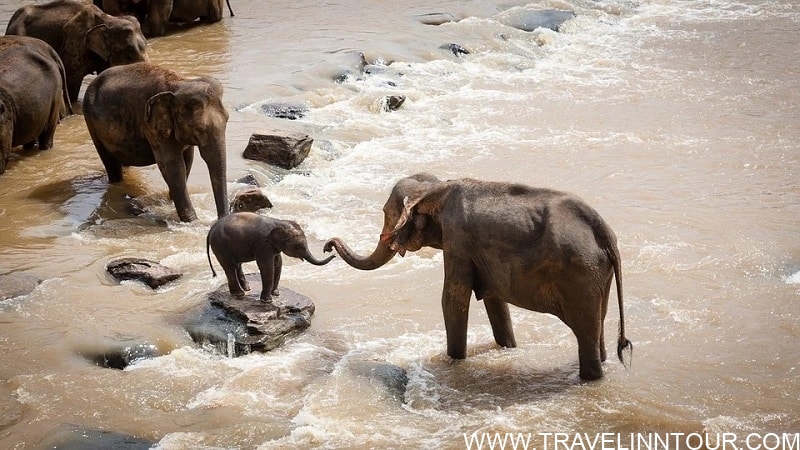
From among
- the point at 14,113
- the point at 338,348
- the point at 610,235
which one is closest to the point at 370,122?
the point at 14,113

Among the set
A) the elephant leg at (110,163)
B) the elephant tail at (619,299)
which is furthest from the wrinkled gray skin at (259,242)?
the elephant leg at (110,163)

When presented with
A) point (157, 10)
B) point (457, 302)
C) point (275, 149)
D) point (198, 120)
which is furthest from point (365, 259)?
point (157, 10)

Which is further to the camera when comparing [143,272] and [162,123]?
[162,123]

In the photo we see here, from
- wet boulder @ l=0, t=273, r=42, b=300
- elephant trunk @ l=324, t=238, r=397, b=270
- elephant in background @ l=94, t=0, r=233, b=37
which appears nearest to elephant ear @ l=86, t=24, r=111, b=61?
elephant in background @ l=94, t=0, r=233, b=37

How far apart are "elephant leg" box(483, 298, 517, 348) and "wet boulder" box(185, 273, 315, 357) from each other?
142 cm

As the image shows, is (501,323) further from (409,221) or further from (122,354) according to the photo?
(122,354)

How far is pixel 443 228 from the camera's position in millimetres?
7383

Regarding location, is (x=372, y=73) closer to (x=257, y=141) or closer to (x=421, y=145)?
(x=421, y=145)

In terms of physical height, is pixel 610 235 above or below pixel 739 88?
above

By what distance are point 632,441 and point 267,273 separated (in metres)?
2.97

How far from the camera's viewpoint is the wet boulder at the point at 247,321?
7.77m

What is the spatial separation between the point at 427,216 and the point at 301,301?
142 cm

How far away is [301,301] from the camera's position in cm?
832

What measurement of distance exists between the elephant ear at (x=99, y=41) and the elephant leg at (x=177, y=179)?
4.05m
